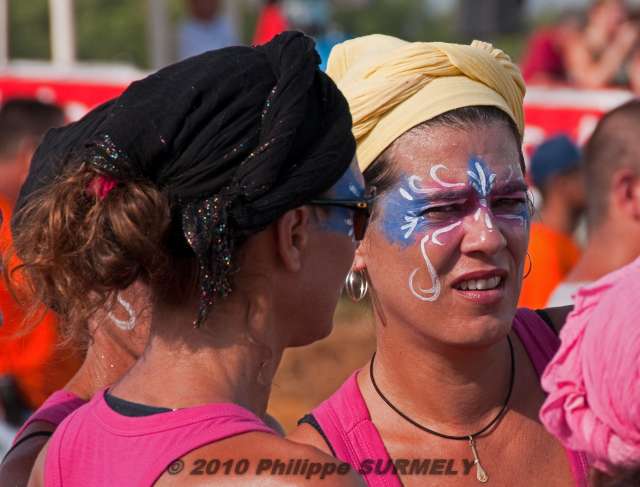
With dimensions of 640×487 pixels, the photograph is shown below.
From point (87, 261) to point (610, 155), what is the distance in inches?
114


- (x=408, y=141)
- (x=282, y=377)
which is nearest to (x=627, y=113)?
(x=408, y=141)

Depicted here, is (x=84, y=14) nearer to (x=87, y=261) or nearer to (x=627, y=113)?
A: (x=627, y=113)

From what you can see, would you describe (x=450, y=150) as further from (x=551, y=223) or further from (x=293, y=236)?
(x=551, y=223)

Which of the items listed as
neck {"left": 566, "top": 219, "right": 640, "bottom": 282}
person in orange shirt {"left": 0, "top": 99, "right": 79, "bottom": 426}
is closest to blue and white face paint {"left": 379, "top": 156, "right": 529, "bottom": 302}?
neck {"left": 566, "top": 219, "right": 640, "bottom": 282}

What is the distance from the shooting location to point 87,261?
2080mm

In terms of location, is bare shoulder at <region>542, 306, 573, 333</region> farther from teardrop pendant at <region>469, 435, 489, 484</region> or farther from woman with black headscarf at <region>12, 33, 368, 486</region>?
woman with black headscarf at <region>12, 33, 368, 486</region>

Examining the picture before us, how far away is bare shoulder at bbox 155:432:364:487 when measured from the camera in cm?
189

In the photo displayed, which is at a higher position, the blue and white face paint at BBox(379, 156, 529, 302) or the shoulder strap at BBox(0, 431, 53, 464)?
the blue and white face paint at BBox(379, 156, 529, 302)

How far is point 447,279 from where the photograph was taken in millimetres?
2807

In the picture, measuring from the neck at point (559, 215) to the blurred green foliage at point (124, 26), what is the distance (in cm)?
1507

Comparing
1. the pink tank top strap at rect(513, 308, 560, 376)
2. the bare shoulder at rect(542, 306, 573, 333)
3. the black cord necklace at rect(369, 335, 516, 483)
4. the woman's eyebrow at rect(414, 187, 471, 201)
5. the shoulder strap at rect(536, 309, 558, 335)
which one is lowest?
the black cord necklace at rect(369, 335, 516, 483)

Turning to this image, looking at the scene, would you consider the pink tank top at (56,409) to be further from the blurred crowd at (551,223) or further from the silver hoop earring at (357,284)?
the silver hoop earring at (357,284)

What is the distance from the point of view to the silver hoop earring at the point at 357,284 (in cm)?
299

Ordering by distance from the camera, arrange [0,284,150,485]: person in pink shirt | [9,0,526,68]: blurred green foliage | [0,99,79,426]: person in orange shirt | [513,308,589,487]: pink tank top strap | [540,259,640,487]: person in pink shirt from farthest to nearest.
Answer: [9,0,526,68]: blurred green foliage → [0,99,79,426]: person in orange shirt → [513,308,589,487]: pink tank top strap → [0,284,150,485]: person in pink shirt → [540,259,640,487]: person in pink shirt
